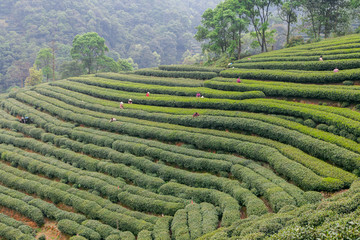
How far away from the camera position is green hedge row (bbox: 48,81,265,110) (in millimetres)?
24703

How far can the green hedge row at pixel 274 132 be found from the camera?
14858mm

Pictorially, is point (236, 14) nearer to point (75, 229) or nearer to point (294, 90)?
point (294, 90)

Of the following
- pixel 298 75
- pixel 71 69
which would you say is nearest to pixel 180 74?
pixel 298 75

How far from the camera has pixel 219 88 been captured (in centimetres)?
2883

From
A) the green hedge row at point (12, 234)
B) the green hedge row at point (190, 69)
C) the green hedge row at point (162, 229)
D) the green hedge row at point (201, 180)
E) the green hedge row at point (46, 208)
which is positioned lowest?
the green hedge row at point (12, 234)

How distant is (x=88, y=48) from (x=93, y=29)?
48359 millimetres

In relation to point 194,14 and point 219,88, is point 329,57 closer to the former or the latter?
point 219,88

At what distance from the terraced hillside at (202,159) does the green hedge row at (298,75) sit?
0.37 feet

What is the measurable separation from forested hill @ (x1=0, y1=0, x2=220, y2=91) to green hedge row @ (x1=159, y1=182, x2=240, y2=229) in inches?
2360

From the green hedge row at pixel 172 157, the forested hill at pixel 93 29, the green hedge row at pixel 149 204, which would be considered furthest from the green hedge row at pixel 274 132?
the forested hill at pixel 93 29

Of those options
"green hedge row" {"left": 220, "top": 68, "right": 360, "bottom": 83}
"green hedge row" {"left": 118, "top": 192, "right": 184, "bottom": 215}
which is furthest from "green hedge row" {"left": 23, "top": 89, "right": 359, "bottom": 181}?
"green hedge row" {"left": 220, "top": 68, "right": 360, "bottom": 83}

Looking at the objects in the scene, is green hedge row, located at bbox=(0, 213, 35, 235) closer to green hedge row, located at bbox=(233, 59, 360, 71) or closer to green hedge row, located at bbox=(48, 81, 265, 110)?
green hedge row, located at bbox=(48, 81, 265, 110)

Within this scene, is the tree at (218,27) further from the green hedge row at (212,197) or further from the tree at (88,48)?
the green hedge row at (212,197)

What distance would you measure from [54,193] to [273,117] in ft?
53.2
